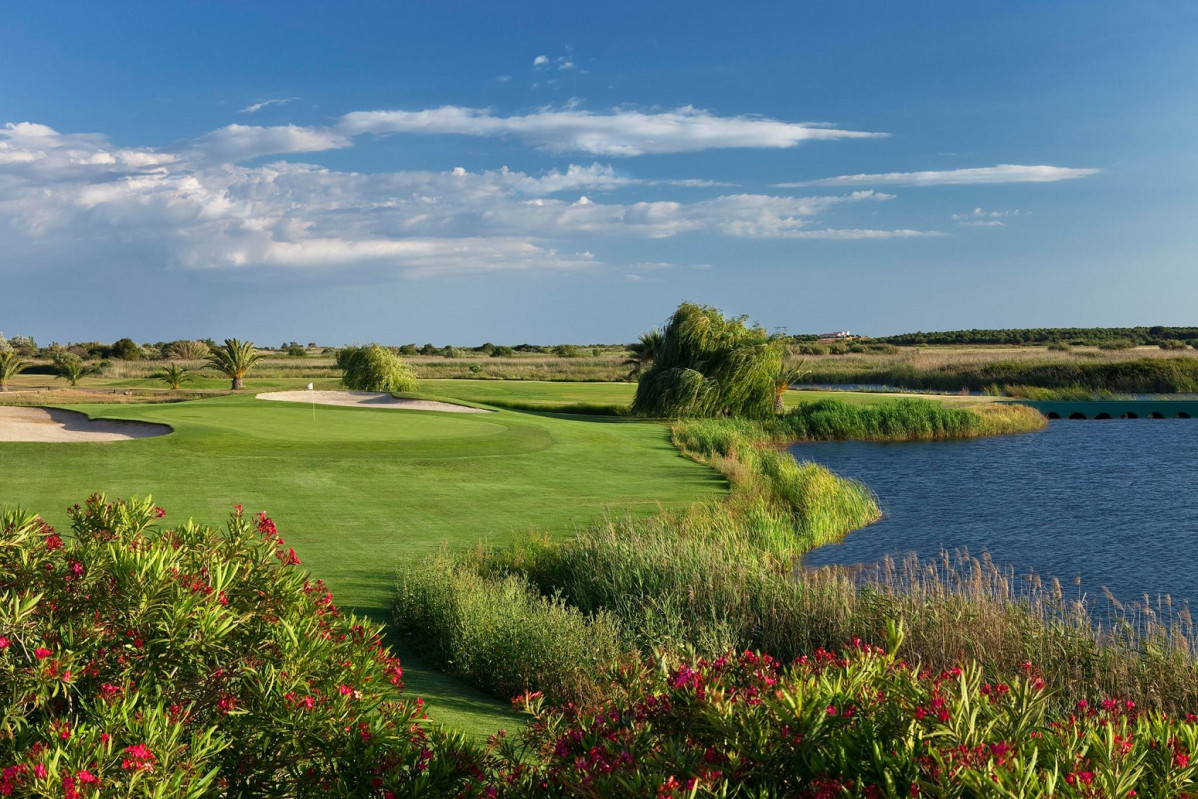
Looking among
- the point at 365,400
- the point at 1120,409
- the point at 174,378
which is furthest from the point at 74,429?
the point at 1120,409

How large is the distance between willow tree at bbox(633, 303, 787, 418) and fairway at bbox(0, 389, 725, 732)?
884 cm

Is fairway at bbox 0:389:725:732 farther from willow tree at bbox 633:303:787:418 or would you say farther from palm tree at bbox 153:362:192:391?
palm tree at bbox 153:362:192:391

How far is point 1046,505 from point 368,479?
1493cm

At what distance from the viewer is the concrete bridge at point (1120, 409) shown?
4428 cm

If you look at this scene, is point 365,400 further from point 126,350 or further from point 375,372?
point 126,350

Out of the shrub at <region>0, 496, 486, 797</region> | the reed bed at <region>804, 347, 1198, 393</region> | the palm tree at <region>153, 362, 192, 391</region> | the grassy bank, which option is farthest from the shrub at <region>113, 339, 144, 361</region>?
the shrub at <region>0, 496, 486, 797</region>

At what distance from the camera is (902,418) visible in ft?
116

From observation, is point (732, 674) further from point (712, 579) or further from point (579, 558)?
point (579, 558)

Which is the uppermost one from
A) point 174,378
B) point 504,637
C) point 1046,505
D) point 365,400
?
point 174,378

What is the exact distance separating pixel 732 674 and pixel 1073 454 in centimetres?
3057

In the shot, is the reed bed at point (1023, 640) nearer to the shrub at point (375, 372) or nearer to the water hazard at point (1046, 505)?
the water hazard at point (1046, 505)

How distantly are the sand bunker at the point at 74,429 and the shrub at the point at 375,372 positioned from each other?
18588 millimetres

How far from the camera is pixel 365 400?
39.2 metres

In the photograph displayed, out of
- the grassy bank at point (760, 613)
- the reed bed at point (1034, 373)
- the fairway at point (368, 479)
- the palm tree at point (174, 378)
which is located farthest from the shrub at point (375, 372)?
the grassy bank at point (760, 613)
